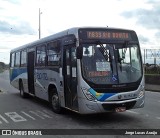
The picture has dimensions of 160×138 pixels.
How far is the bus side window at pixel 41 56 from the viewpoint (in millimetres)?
13414

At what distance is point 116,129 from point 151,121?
1574 mm

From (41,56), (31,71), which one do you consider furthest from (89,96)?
(31,71)

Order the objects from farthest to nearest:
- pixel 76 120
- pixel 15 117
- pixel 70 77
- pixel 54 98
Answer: pixel 54 98
pixel 15 117
pixel 76 120
pixel 70 77

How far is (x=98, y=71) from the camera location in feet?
31.9

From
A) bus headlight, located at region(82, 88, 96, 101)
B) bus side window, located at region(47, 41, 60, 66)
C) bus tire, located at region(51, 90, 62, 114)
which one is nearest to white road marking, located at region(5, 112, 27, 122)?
bus tire, located at region(51, 90, 62, 114)

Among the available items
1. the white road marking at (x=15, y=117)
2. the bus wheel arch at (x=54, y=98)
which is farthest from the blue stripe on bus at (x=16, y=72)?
the white road marking at (x=15, y=117)

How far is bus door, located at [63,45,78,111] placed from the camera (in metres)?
10.1

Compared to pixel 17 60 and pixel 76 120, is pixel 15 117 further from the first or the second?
pixel 17 60

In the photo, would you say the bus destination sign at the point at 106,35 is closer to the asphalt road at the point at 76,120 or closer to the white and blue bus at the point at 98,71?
the white and blue bus at the point at 98,71

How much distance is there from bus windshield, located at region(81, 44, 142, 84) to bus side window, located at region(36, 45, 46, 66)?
3.88m

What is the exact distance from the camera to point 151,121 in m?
9.93

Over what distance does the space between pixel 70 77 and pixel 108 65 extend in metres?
1.35

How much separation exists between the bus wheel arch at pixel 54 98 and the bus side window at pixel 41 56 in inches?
54.7

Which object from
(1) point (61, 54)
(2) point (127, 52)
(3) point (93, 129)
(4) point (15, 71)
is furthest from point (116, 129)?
(4) point (15, 71)
